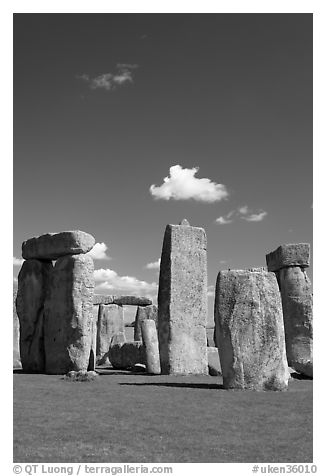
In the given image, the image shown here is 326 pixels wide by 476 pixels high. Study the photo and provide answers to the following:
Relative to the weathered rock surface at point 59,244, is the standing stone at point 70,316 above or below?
below

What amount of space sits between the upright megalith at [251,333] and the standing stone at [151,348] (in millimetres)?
4355

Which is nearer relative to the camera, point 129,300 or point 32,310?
point 32,310

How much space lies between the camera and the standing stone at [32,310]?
11.7m

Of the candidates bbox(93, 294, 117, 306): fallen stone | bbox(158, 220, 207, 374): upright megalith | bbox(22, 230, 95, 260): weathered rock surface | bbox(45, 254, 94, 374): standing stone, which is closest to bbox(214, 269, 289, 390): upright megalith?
bbox(158, 220, 207, 374): upright megalith

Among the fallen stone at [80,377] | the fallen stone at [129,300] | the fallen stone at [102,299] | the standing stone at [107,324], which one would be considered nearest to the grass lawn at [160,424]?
the fallen stone at [80,377]

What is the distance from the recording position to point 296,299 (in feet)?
40.2

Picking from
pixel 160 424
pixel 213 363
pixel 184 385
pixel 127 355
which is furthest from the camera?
pixel 127 355

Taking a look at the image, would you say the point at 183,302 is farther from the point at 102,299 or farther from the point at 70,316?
the point at 102,299

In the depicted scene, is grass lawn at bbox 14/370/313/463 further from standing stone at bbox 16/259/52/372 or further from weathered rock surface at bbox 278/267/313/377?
weathered rock surface at bbox 278/267/313/377

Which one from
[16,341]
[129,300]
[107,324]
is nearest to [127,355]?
[16,341]

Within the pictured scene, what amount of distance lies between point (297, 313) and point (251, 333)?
4.93 meters

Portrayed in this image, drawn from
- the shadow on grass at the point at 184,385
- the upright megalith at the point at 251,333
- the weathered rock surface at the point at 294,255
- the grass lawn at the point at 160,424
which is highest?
the weathered rock surface at the point at 294,255

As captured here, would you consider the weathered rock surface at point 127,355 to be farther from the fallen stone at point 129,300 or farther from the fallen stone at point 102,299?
the fallen stone at point 129,300
